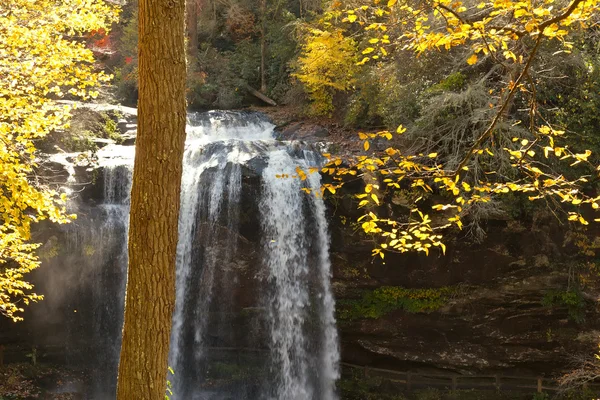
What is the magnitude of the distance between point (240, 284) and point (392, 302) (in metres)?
3.28

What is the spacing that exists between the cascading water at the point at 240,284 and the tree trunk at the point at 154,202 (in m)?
8.78

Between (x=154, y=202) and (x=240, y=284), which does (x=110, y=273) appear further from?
(x=154, y=202)

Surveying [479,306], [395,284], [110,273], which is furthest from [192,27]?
[479,306]

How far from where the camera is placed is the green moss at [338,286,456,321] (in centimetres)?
1210

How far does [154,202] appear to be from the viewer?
11.1 feet

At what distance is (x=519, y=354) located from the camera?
12117mm

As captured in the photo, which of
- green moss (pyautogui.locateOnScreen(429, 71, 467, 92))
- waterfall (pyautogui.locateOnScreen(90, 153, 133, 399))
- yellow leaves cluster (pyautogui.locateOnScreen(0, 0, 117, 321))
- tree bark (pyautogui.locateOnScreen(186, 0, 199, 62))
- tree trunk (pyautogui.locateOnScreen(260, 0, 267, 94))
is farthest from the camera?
tree bark (pyautogui.locateOnScreen(186, 0, 199, 62))

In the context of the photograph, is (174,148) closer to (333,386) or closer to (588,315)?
(333,386)

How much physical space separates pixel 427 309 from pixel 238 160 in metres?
5.10

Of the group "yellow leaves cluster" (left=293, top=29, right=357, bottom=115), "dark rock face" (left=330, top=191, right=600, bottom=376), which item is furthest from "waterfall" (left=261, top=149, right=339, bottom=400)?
"yellow leaves cluster" (left=293, top=29, right=357, bottom=115)

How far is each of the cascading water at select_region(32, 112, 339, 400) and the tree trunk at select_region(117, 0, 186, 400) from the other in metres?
8.78

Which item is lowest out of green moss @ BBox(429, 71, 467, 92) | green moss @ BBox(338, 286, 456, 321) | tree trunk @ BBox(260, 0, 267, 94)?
green moss @ BBox(338, 286, 456, 321)

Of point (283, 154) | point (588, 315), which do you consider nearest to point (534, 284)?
point (588, 315)

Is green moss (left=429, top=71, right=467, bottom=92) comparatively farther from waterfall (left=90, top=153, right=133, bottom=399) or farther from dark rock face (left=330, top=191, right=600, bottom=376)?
waterfall (left=90, top=153, right=133, bottom=399)
